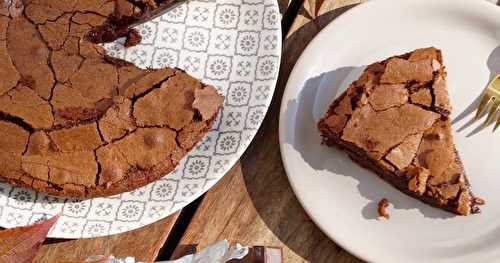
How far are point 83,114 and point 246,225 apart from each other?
1.87ft

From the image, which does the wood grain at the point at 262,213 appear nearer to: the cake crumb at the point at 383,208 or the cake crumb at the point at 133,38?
the cake crumb at the point at 383,208

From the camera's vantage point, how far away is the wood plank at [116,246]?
2201 mm

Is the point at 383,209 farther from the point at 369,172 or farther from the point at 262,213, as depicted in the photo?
the point at 262,213

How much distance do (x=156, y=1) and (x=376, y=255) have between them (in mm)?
1006

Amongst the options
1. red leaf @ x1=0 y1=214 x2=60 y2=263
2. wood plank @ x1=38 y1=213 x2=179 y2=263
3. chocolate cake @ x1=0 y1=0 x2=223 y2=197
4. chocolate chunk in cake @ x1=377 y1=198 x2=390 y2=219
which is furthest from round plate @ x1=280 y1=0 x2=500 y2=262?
red leaf @ x1=0 y1=214 x2=60 y2=263

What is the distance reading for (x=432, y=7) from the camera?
7.34 feet

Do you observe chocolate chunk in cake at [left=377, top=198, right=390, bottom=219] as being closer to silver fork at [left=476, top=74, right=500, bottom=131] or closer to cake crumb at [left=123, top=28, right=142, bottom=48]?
silver fork at [left=476, top=74, right=500, bottom=131]

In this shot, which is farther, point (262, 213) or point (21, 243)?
point (262, 213)

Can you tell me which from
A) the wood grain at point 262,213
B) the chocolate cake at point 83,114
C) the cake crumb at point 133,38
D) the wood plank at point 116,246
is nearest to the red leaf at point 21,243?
the chocolate cake at point 83,114

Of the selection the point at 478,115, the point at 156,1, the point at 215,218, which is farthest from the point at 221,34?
the point at 478,115

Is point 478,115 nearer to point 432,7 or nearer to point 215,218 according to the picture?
point 432,7

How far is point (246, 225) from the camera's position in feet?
7.22

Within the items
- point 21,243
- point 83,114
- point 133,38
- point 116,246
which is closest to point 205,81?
point 133,38

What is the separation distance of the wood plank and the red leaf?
0.34 m
